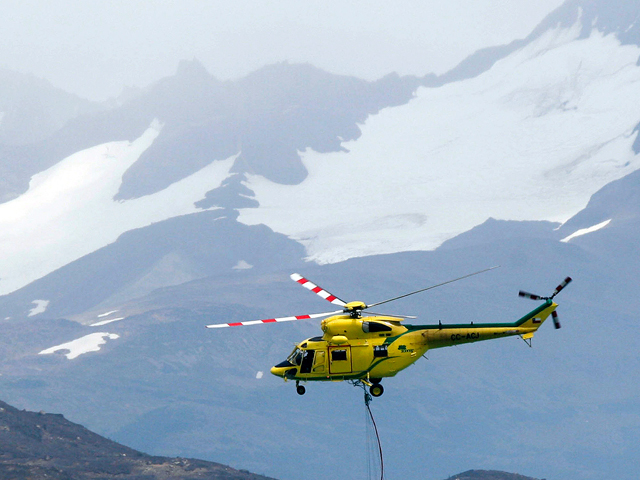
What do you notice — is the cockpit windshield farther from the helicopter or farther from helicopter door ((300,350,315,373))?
helicopter door ((300,350,315,373))

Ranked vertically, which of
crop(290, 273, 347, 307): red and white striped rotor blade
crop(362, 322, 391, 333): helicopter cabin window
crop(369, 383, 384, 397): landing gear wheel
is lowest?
crop(369, 383, 384, 397): landing gear wheel

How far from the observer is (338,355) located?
71.3 metres

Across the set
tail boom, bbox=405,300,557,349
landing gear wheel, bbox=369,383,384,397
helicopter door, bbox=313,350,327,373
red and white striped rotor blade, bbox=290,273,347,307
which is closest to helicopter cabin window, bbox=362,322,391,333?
tail boom, bbox=405,300,557,349

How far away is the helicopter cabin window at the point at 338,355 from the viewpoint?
7119 cm

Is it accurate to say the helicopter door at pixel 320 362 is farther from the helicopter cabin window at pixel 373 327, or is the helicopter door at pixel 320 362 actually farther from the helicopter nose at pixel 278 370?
the helicopter cabin window at pixel 373 327

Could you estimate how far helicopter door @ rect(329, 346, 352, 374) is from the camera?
7119cm

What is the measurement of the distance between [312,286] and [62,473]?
463 ft

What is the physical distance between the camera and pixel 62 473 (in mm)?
191875

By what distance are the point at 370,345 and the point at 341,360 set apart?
8.43 feet

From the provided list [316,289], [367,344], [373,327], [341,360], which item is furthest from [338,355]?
[316,289]

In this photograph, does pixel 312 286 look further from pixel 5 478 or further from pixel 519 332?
pixel 5 478

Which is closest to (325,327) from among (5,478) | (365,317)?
(365,317)

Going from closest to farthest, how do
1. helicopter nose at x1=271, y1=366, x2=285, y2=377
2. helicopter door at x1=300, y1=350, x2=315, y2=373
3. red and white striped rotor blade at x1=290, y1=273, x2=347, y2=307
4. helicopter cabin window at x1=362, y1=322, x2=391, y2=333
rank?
1. red and white striped rotor blade at x1=290, y1=273, x2=347, y2=307
2. helicopter cabin window at x1=362, y1=322, x2=391, y2=333
3. helicopter door at x1=300, y1=350, x2=315, y2=373
4. helicopter nose at x1=271, y1=366, x2=285, y2=377

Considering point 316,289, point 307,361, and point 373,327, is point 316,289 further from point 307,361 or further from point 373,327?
point 307,361
